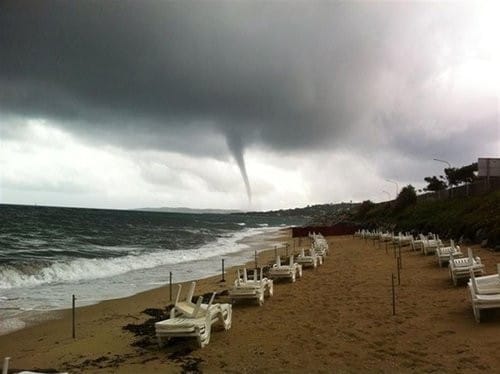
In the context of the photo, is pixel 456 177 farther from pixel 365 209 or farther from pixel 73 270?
pixel 73 270

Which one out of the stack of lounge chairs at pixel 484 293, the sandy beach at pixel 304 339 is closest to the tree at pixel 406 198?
the sandy beach at pixel 304 339

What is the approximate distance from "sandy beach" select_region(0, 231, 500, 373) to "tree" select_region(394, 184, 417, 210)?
48008 mm

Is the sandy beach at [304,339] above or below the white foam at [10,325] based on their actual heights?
above

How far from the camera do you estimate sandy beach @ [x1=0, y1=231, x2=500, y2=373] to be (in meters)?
7.29

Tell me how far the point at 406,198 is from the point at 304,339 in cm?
5494

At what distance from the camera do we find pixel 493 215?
23531 millimetres

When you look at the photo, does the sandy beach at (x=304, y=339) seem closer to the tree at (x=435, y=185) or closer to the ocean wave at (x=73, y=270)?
the ocean wave at (x=73, y=270)

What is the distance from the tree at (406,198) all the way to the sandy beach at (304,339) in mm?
48008

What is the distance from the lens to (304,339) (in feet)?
28.4

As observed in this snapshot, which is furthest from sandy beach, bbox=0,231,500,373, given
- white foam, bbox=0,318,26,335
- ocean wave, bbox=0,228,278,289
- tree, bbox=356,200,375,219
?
tree, bbox=356,200,375,219

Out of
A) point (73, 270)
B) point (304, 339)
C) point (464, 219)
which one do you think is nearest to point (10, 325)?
point (304, 339)

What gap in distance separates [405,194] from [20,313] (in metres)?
54.8

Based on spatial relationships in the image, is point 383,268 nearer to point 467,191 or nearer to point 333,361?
point 333,361

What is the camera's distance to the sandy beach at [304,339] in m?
7.29
